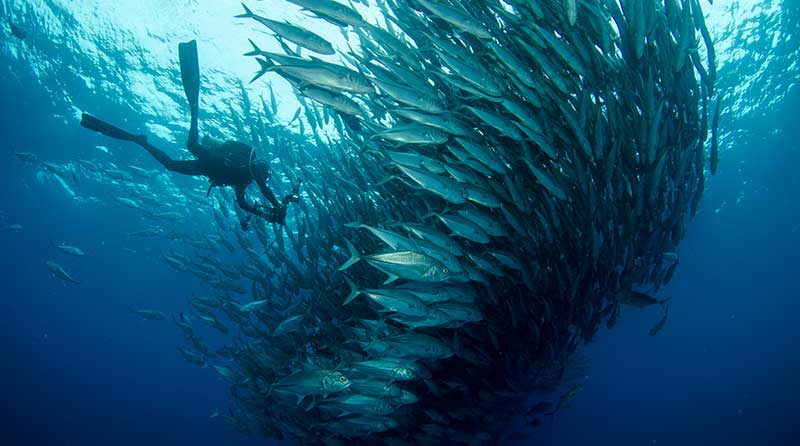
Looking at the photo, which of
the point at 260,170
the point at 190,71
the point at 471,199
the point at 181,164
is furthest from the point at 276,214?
the point at 471,199

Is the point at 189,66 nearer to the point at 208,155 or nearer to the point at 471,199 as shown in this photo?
the point at 208,155

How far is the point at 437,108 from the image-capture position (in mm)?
3391

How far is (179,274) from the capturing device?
1270 inches

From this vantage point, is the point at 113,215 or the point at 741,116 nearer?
the point at 741,116

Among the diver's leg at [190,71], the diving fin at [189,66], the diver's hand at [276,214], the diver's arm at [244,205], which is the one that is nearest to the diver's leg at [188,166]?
the diver's leg at [190,71]

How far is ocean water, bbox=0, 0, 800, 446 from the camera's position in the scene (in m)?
14.0

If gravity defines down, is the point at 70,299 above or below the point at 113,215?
above

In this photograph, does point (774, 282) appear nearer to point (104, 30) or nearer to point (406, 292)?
point (406, 292)

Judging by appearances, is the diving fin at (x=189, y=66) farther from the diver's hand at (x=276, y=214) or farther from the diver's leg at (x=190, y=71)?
the diver's hand at (x=276, y=214)

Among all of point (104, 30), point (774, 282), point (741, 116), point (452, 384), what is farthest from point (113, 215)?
point (774, 282)

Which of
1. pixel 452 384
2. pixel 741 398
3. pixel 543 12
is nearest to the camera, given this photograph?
pixel 543 12

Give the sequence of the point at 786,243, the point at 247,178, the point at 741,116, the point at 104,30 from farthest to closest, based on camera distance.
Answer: the point at 786,243 → the point at 741,116 → the point at 104,30 → the point at 247,178

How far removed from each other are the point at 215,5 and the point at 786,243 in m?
43.6

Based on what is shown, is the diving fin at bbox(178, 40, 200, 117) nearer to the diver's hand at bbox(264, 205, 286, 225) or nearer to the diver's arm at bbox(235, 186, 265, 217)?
the diver's arm at bbox(235, 186, 265, 217)
